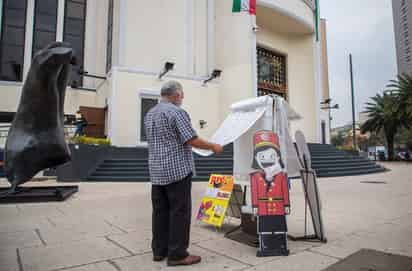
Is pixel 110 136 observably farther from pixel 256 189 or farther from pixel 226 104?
pixel 256 189

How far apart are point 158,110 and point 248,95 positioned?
45.7 ft

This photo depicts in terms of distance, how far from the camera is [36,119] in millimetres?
2496

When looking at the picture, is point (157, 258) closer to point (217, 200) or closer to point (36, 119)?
point (217, 200)

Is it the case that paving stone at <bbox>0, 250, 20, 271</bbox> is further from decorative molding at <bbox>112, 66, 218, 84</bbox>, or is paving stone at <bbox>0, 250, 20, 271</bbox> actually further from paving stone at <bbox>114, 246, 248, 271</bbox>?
decorative molding at <bbox>112, 66, 218, 84</bbox>

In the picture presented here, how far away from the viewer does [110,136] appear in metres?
12.5

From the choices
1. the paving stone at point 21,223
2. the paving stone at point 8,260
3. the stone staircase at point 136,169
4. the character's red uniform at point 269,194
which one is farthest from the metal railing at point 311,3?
the paving stone at point 8,260

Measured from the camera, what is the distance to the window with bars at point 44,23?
16.2 metres

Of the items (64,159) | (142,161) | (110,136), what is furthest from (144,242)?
(110,136)

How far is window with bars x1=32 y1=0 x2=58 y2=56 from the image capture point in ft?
53.3

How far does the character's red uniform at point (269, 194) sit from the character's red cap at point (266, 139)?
30 centimetres

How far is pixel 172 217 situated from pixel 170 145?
64 cm

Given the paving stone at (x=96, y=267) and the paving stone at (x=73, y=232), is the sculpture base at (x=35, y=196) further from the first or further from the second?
the paving stone at (x=96, y=267)

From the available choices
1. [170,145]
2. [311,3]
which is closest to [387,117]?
[311,3]

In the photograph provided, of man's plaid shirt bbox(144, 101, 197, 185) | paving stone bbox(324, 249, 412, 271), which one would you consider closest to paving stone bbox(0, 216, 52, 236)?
man's plaid shirt bbox(144, 101, 197, 185)
